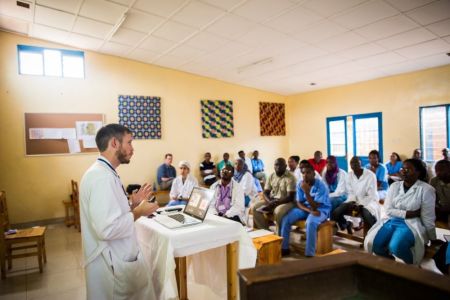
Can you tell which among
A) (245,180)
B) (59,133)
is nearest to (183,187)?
(245,180)

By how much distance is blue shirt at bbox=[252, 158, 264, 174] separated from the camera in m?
8.38

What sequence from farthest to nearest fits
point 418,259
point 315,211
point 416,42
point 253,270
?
point 416,42
point 315,211
point 418,259
point 253,270

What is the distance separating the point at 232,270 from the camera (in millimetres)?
2354

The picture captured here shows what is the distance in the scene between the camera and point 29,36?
19.5ft

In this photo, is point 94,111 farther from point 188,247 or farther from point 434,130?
point 434,130

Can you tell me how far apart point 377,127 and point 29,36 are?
8350mm

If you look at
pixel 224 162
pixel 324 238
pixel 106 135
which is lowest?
pixel 324 238

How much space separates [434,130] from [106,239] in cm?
733

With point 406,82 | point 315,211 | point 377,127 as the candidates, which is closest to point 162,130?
point 315,211

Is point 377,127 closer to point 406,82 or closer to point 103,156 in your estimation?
point 406,82

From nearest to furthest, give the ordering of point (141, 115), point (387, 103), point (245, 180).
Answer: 1. point (245, 180)
2. point (141, 115)
3. point (387, 103)

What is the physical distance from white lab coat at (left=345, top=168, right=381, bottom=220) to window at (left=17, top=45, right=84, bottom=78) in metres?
5.99

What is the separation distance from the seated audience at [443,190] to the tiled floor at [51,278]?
13.8 ft

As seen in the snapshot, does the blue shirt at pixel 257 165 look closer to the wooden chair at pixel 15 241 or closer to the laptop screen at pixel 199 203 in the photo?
the wooden chair at pixel 15 241
